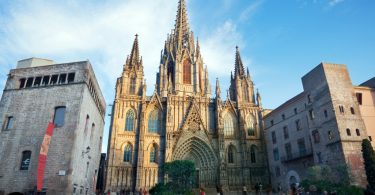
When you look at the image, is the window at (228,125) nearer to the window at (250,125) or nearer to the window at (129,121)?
the window at (250,125)

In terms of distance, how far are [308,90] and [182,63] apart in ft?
66.9

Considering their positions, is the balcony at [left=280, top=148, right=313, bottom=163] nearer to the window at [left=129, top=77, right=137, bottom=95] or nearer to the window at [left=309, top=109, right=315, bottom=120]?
the window at [left=309, top=109, right=315, bottom=120]

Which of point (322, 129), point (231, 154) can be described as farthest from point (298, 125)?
point (231, 154)

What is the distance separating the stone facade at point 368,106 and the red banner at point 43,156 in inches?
1057

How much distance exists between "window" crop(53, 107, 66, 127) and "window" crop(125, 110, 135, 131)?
11.6 meters

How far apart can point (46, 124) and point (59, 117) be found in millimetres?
1108

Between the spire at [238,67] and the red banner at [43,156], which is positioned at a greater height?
the spire at [238,67]

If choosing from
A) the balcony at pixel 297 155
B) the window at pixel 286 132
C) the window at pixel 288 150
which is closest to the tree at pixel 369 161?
the balcony at pixel 297 155

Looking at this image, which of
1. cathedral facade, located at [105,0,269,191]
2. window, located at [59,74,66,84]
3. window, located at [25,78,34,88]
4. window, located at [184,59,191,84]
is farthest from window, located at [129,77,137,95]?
window, located at [25,78,34,88]

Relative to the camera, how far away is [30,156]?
20.2 metres

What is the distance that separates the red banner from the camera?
Answer: 18.5 m

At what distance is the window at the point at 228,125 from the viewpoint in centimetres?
3575

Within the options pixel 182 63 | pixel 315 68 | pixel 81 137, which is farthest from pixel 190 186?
pixel 182 63

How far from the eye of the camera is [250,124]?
36.9 metres
